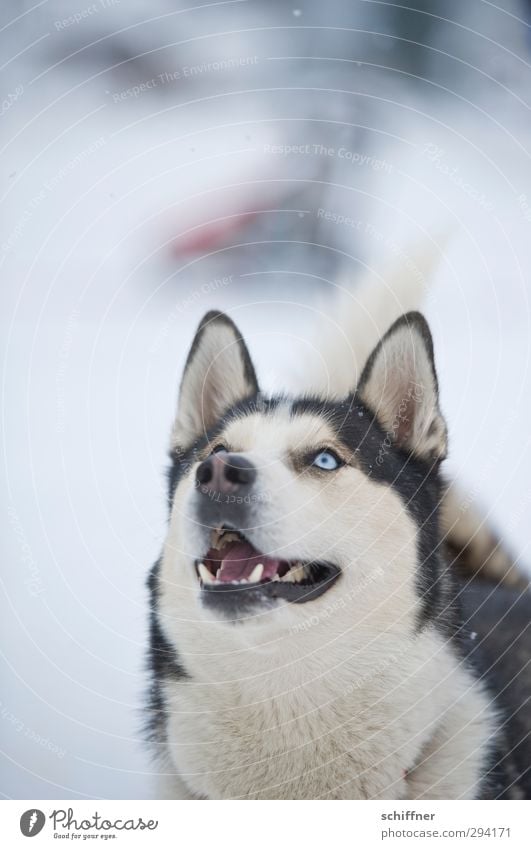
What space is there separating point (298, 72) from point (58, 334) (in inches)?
22.5

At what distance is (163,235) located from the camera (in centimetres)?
124

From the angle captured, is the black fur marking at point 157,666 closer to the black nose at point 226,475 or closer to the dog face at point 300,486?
the dog face at point 300,486

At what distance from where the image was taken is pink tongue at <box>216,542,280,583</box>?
1.06 m

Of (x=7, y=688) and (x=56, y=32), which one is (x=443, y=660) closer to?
(x=7, y=688)

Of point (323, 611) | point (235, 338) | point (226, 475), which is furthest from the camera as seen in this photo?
point (235, 338)

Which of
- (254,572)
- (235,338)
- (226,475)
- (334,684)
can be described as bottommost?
(334,684)

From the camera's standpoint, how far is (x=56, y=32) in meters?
1.23

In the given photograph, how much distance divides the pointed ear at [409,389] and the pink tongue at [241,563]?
0.28m

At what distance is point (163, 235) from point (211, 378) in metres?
0.24

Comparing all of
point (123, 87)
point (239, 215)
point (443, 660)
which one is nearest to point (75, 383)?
point (239, 215)

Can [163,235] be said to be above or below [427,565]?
above

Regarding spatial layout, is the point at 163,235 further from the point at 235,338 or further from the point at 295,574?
the point at 295,574

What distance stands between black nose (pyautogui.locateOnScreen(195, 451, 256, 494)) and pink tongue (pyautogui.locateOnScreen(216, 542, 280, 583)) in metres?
0.10

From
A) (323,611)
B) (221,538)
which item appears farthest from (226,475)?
(323,611)
